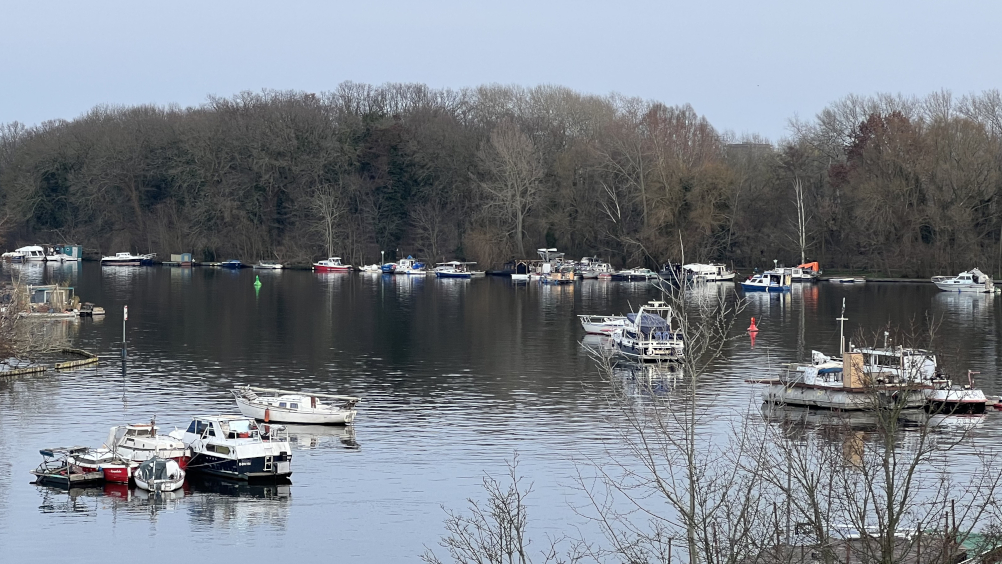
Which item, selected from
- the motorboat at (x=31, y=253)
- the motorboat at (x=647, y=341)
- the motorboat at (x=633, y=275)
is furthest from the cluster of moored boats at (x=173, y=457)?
the motorboat at (x=31, y=253)

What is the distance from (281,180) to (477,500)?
370 feet

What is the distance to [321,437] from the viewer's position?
135 feet

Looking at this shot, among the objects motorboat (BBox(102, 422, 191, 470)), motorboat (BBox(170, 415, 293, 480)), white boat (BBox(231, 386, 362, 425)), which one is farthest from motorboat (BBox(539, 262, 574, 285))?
motorboat (BBox(102, 422, 191, 470))

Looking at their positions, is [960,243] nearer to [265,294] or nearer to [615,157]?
[615,157]

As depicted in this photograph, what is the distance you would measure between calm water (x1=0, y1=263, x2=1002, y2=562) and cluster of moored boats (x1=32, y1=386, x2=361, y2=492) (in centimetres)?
58

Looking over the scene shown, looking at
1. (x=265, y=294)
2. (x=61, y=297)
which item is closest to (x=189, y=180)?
(x=265, y=294)

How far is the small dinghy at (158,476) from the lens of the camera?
33.6 m

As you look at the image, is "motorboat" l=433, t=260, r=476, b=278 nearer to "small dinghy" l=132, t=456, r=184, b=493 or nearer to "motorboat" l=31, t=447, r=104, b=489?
"motorboat" l=31, t=447, r=104, b=489

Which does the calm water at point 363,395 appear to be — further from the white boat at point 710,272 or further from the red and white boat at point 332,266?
the red and white boat at point 332,266

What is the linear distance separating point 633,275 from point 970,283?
3276cm

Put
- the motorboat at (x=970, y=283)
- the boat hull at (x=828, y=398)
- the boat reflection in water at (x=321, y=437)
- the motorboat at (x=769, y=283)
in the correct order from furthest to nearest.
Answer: the motorboat at (x=769, y=283), the motorboat at (x=970, y=283), the boat hull at (x=828, y=398), the boat reflection in water at (x=321, y=437)

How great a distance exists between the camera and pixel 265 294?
98.9 metres

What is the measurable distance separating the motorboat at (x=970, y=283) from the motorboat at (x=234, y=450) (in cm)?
8069

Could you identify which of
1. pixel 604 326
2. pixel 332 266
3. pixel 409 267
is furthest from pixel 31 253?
pixel 604 326
